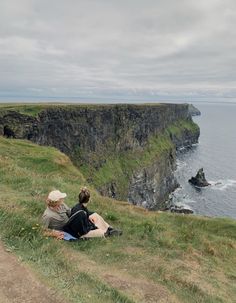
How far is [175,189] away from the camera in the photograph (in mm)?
124812

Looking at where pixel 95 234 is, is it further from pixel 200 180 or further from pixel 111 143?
pixel 200 180

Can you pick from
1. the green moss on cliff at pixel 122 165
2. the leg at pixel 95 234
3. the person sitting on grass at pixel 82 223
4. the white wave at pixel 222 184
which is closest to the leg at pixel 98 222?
the person sitting on grass at pixel 82 223

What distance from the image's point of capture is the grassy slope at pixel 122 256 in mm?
11289

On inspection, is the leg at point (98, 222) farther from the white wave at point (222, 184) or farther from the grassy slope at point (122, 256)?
the white wave at point (222, 184)

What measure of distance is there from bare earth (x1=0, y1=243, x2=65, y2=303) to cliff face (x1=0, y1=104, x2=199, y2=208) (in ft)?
180

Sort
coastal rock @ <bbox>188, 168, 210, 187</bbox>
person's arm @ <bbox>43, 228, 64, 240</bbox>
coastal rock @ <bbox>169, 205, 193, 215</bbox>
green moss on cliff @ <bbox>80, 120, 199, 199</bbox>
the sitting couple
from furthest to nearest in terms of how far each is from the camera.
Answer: coastal rock @ <bbox>188, 168, 210, 187</bbox>
coastal rock @ <bbox>169, 205, 193, 215</bbox>
green moss on cliff @ <bbox>80, 120, 199, 199</bbox>
the sitting couple
person's arm @ <bbox>43, 228, 64, 240</bbox>

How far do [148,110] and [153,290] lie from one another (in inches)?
4965

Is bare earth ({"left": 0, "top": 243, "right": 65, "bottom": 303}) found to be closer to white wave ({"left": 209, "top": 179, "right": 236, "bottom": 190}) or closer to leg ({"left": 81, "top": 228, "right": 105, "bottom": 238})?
leg ({"left": 81, "top": 228, "right": 105, "bottom": 238})

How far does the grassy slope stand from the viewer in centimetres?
1129

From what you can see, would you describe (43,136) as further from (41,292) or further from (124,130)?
(41,292)

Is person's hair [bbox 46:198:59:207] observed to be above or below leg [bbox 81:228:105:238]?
above

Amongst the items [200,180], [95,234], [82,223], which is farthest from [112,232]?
[200,180]

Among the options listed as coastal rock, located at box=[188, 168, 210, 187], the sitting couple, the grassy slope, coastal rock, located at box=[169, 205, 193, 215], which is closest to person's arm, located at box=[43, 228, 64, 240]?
the sitting couple

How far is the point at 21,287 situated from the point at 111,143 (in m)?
97.7
